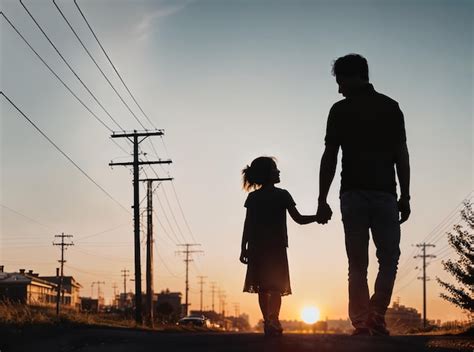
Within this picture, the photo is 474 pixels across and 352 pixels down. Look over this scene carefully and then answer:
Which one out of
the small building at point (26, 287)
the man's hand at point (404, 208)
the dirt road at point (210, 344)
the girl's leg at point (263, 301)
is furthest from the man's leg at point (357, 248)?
the small building at point (26, 287)

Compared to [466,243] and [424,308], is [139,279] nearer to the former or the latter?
[466,243]

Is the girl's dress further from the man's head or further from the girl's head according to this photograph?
the man's head

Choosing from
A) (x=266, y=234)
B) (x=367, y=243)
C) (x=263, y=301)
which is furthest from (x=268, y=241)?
(x=367, y=243)

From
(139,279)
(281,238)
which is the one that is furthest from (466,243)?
(281,238)

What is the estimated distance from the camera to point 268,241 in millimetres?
7496

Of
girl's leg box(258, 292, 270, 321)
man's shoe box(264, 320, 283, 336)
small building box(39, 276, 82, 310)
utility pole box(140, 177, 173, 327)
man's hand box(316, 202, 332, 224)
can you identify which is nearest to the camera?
man's hand box(316, 202, 332, 224)

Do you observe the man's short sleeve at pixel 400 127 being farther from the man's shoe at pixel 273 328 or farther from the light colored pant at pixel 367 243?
the man's shoe at pixel 273 328

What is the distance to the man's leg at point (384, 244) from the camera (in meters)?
5.88

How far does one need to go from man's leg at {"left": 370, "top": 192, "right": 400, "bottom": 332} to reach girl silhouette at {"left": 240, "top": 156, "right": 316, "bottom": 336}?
4.91ft

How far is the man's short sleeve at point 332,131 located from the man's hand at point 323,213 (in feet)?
1.84

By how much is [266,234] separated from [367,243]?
1.77 m

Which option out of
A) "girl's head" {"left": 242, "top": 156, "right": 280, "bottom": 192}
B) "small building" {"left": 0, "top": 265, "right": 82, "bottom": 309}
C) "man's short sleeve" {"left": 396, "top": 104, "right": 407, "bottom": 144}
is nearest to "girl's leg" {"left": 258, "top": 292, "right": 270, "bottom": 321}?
"girl's head" {"left": 242, "top": 156, "right": 280, "bottom": 192}

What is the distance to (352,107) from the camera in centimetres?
611

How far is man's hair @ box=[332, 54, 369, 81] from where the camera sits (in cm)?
623
